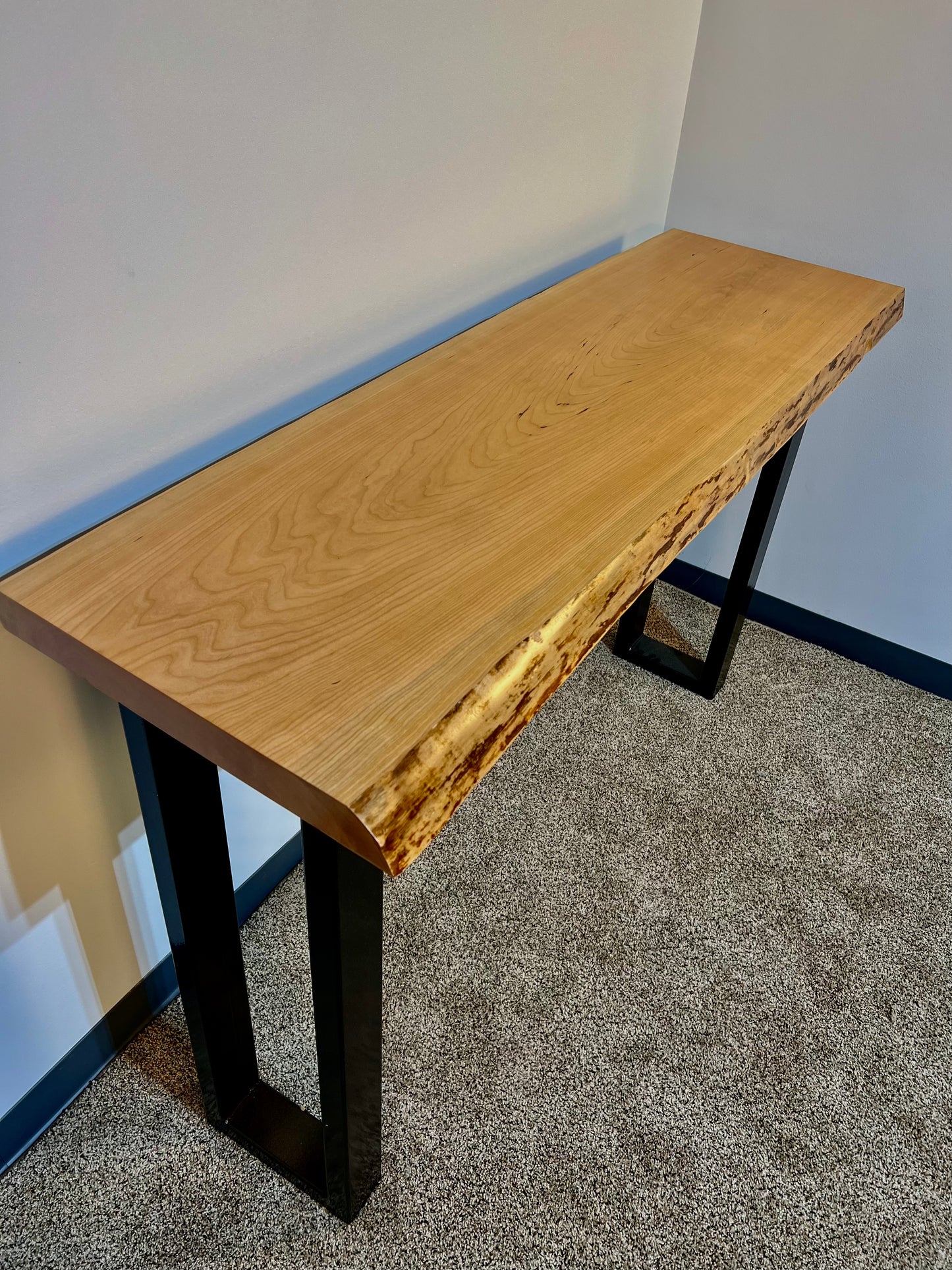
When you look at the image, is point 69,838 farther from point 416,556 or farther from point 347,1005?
point 416,556

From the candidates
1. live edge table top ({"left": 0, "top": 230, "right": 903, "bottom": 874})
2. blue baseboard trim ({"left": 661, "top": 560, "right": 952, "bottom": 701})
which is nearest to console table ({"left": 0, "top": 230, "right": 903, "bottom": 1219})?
live edge table top ({"left": 0, "top": 230, "right": 903, "bottom": 874})

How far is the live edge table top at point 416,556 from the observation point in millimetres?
620

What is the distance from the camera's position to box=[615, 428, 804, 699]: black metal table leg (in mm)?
1516

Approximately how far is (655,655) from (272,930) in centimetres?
91

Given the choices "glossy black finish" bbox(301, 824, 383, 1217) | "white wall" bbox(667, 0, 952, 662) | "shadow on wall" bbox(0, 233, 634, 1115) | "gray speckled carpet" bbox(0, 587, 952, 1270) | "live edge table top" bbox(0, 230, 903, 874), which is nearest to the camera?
"live edge table top" bbox(0, 230, 903, 874)

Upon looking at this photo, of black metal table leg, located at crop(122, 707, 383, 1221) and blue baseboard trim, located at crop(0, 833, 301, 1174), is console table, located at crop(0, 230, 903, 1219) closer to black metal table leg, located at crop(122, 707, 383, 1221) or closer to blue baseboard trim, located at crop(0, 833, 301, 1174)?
black metal table leg, located at crop(122, 707, 383, 1221)

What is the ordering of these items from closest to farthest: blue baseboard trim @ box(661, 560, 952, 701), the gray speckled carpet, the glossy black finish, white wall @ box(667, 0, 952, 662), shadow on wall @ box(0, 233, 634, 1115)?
the glossy black finish
shadow on wall @ box(0, 233, 634, 1115)
the gray speckled carpet
white wall @ box(667, 0, 952, 662)
blue baseboard trim @ box(661, 560, 952, 701)

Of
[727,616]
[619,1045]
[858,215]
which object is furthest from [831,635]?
[619,1045]

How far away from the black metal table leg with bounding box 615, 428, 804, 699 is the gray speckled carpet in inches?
4.4

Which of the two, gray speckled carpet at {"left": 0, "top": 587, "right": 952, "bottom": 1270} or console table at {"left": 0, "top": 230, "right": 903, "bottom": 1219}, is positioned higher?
console table at {"left": 0, "top": 230, "right": 903, "bottom": 1219}

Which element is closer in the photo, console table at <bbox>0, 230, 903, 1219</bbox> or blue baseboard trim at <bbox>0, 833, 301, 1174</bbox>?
console table at <bbox>0, 230, 903, 1219</bbox>

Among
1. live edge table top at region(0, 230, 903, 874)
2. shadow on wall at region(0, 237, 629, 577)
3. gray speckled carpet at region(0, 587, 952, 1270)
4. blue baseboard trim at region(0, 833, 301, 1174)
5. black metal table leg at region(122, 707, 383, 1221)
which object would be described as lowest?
gray speckled carpet at region(0, 587, 952, 1270)

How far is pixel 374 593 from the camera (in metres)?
0.73

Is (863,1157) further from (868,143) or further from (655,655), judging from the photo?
(868,143)
